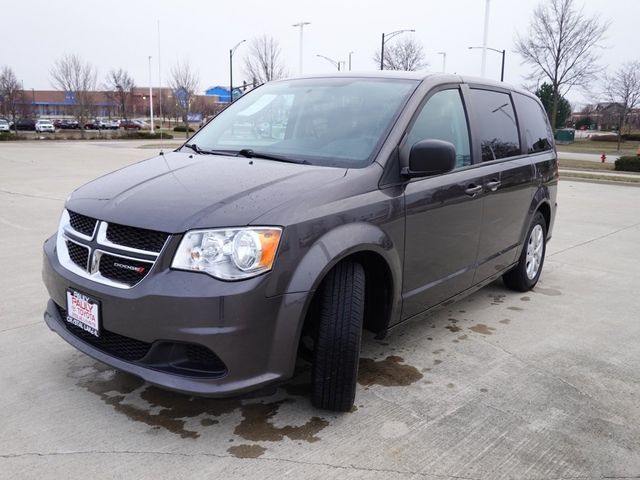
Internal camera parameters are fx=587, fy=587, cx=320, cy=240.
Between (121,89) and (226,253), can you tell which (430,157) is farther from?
(121,89)

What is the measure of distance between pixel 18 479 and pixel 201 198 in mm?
1442

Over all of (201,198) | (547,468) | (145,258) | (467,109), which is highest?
(467,109)

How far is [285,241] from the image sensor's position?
2.63 meters

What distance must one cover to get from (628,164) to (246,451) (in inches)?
807

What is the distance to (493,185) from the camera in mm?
4227

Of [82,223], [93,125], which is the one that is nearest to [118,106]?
[93,125]

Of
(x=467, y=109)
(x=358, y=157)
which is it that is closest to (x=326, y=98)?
(x=358, y=157)

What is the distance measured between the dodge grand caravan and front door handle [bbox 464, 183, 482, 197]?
1 cm

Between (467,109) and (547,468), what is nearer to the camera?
(547,468)

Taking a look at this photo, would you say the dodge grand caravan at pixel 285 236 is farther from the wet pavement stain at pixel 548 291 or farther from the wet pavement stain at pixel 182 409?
the wet pavement stain at pixel 548 291

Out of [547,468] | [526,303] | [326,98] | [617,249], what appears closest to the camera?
[547,468]

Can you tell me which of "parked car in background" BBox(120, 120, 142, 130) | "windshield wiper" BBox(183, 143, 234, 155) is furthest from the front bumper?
"parked car in background" BBox(120, 120, 142, 130)

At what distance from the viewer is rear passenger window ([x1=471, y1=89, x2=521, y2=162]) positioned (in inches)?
167

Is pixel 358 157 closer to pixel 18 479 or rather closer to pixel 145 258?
pixel 145 258
